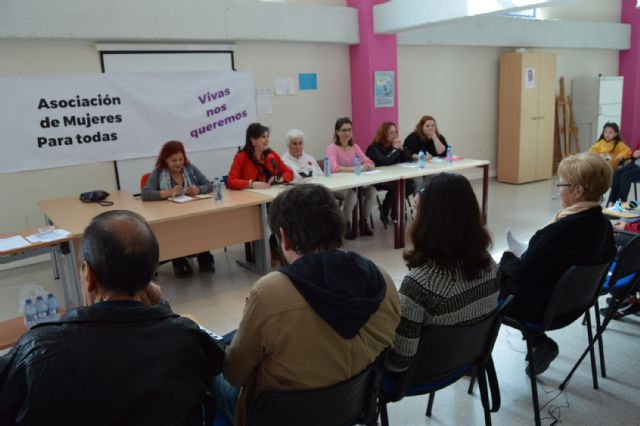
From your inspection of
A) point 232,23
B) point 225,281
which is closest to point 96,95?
point 232,23

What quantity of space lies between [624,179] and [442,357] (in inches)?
203

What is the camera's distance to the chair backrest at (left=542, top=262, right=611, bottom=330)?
6.49ft

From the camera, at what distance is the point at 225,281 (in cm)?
411

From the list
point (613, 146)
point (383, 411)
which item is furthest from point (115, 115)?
point (613, 146)

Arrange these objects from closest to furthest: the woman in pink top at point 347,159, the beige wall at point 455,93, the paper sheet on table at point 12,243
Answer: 1. the paper sheet on table at point 12,243
2. the woman in pink top at point 347,159
3. the beige wall at point 455,93

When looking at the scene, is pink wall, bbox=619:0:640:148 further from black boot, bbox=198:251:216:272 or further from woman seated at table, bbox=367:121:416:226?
black boot, bbox=198:251:216:272

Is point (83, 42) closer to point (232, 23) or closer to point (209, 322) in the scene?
point (232, 23)

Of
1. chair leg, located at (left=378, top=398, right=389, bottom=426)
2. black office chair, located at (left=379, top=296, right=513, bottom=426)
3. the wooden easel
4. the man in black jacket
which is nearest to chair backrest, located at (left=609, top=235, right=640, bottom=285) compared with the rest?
black office chair, located at (left=379, top=296, right=513, bottom=426)

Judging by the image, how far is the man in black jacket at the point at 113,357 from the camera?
103 cm

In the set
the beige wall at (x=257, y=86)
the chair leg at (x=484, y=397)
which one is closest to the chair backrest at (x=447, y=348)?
the chair leg at (x=484, y=397)

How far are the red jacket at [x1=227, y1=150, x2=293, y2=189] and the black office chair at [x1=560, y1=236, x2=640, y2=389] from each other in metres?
2.83

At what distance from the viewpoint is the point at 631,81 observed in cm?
960

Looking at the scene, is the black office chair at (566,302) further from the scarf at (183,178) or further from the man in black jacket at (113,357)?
the scarf at (183,178)

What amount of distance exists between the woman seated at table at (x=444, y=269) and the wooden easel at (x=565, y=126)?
320 inches
